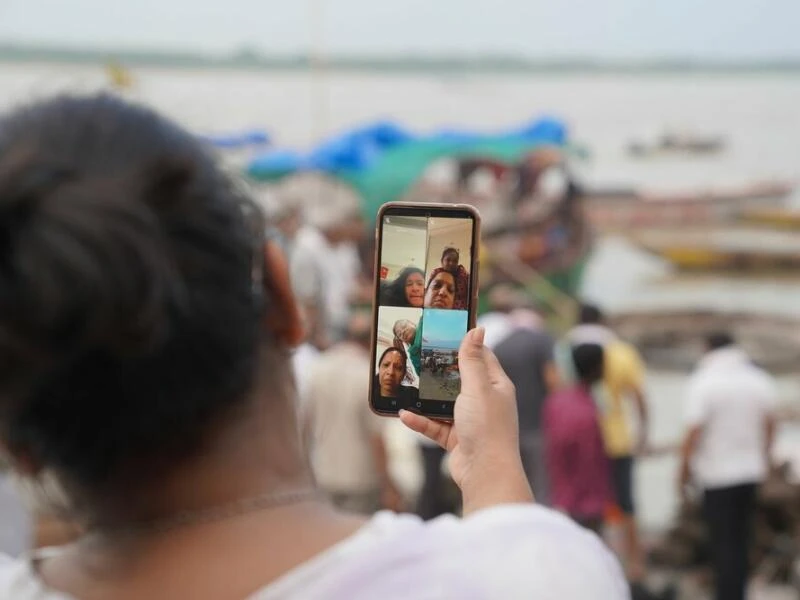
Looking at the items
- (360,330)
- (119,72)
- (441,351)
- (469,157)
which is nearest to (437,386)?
(441,351)

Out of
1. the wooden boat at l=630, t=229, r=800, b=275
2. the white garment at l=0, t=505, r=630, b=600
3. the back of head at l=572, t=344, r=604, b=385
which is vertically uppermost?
the white garment at l=0, t=505, r=630, b=600

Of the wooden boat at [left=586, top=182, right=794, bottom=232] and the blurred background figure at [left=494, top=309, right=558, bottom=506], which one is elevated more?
the wooden boat at [left=586, top=182, right=794, bottom=232]

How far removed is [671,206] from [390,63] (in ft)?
7.65

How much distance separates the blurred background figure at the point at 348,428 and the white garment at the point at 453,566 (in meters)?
3.71

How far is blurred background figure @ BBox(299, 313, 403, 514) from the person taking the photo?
15.6 ft

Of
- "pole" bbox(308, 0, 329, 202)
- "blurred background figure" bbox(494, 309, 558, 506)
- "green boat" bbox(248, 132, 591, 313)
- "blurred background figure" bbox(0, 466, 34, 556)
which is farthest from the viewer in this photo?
"pole" bbox(308, 0, 329, 202)

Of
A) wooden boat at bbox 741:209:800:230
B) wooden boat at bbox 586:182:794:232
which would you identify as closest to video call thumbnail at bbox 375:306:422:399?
wooden boat at bbox 586:182:794:232

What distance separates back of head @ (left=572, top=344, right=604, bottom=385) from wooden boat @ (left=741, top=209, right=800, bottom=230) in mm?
3553

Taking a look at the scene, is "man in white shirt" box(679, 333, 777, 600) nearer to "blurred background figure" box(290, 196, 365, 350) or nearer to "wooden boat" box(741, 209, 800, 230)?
"blurred background figure" box(290, 196, 365, 350)

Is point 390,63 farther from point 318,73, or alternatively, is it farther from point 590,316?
point 590,316

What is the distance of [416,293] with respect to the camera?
4.50 ft

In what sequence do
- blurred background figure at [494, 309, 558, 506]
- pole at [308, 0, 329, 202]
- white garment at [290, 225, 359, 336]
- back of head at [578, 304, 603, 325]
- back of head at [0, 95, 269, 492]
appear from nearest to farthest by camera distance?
back of head at [0, 95, 269, 492] → blurred background figure at [494, 309, 558, 506] → back of head at [578, 304, 603, 325] → white garment at [290, 225, 359, 336] → pole at [308, 0, 329, 202]

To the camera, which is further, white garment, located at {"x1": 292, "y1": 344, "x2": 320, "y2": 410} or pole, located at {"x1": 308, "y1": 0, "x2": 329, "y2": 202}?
pole, located at {"x1": 308, "y1": 0, "x2": 329, "y2": 202}

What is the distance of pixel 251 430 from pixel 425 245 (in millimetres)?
438
